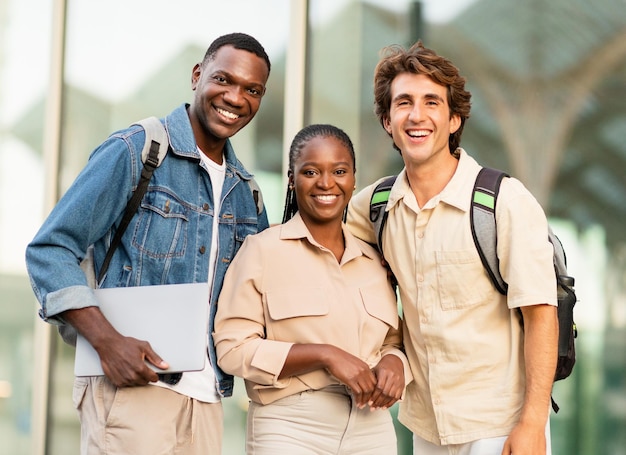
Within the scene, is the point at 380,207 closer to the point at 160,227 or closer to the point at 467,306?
the point at 467,306

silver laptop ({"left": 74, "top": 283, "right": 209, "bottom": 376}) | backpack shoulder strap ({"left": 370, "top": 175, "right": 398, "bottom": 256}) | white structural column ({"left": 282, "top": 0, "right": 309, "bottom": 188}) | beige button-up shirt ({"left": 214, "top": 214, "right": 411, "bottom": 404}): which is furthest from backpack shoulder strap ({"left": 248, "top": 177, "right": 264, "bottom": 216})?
white structural column ({"left": 282, "top": 0, "right": 309, "bottom": 188})

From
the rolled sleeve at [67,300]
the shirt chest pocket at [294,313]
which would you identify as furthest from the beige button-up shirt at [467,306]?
the rolled sleeve at [67,300]

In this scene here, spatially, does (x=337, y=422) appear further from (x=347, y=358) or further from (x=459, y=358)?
(x=459, y=358)

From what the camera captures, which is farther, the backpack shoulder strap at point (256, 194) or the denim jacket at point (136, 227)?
the backpack shoulder strap at point (256, 194)

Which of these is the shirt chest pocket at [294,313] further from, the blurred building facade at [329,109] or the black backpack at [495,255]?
the blurred building facade at [329,109]

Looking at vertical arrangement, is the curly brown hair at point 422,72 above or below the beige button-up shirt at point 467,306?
above

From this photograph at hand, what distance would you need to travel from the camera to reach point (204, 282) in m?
2.82

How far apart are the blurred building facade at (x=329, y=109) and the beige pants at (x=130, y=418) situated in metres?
2.68

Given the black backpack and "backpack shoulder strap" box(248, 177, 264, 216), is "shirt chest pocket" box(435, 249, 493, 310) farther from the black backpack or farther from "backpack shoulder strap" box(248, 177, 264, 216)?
"backpack shoulder strap" box(248, 177, 264, 216)

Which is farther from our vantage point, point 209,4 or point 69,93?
point 69,93

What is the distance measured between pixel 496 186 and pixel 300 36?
2.90 m

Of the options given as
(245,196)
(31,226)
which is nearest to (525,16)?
(245,196)

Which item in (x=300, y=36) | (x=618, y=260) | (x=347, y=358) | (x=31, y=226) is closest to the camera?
(x=347, y=358)

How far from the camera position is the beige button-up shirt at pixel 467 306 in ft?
9.25
